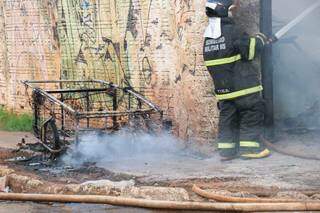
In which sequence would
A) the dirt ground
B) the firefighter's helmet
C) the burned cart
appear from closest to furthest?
the dirt ground, the firefighter's helmet, the burned cart

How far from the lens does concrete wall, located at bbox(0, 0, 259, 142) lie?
9.06 meters

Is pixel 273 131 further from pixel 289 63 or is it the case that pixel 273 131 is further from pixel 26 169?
pixel 26 169

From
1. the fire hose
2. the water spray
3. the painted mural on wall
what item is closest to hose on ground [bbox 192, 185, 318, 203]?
the fire hose

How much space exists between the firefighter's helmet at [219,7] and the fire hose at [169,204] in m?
2.76

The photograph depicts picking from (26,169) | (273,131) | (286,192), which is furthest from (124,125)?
(286,192)

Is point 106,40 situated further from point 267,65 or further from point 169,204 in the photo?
point 169,204

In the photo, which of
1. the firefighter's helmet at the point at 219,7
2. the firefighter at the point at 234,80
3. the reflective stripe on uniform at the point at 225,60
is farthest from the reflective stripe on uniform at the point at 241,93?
the firefighter's helmet at the point at 219,7

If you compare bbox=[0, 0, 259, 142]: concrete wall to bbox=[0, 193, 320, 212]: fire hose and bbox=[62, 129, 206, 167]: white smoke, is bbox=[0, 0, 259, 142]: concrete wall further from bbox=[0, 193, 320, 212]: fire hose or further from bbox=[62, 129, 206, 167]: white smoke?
bbox=[0, 193, 320, 212]: fire hose

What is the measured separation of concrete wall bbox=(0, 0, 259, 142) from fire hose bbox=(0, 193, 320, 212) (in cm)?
257

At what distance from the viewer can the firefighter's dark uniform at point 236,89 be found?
825 centimetres

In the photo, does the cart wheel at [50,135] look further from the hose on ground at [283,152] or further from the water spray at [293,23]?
the water spray at [293,23]

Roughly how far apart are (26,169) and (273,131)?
336 centimetres

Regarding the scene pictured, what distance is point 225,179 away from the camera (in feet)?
24.8

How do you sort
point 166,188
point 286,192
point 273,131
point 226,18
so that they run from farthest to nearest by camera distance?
point 273,131
point 226,18
point 166,188
point 286,192
